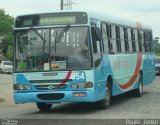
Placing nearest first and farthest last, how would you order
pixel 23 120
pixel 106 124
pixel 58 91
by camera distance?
pixel 106 124 < pixel 23 120 < pixel 58 91

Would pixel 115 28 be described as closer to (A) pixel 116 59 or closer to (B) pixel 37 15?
(A) pixel 116 59

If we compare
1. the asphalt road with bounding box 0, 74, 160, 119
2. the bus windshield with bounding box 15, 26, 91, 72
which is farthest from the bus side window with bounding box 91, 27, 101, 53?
the asphalt road with bounding box 0, 74, 160, 119

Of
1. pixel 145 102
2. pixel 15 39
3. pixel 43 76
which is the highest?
pixel 15 39

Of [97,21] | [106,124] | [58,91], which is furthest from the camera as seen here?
[97,21]

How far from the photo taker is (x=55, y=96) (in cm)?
1532

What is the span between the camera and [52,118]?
14.2 m

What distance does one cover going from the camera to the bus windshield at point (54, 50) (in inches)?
601

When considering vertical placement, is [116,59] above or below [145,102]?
above

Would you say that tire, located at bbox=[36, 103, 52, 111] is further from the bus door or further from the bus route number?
the bus door

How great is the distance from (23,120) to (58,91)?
1853 millimetres

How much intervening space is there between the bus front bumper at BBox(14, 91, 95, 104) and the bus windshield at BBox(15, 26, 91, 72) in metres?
0.68

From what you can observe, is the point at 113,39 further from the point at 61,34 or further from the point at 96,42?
the point at 61,34

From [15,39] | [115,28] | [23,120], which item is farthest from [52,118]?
[115,28]

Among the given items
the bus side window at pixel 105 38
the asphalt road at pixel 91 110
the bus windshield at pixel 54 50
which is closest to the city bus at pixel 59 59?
the bus windshield at pixel 54 50
